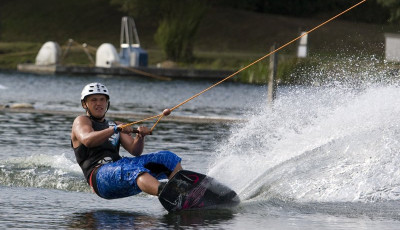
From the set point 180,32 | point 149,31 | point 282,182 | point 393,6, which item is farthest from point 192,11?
point 282,182

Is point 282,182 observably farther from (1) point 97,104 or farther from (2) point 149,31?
(2) point 149,31

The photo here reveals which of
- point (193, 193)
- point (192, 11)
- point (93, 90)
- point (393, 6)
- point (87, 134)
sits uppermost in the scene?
point (393, 6)

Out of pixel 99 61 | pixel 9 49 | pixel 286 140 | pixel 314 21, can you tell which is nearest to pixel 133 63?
pixel 99 61

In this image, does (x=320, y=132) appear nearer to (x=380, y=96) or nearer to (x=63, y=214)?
(x=380, y=96)

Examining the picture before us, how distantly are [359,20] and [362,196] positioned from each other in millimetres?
67801

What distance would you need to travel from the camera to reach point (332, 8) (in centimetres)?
8088

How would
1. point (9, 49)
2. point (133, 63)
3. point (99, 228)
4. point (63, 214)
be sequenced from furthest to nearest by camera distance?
1. point (9, 49)
2. point (133, 63)
3. point (63, 214)
4. point (99, 228)

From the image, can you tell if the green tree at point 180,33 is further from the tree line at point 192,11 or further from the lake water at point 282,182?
the lake water at point 282,182

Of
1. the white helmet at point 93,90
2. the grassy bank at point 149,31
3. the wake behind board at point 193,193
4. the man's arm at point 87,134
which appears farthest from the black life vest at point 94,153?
the grassy bank at point 149,31

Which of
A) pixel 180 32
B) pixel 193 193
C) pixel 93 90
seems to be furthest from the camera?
pixel 180 32

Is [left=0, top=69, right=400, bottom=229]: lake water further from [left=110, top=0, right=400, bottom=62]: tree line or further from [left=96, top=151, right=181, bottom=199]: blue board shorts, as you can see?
[left=110, top=0, right=400, bottom=62]: tree line

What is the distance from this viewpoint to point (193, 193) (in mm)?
10648

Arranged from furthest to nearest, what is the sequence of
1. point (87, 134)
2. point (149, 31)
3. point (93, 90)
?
point (149, 31) < point (93, 90) < point (87, 134)

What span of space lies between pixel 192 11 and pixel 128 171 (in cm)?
4780
